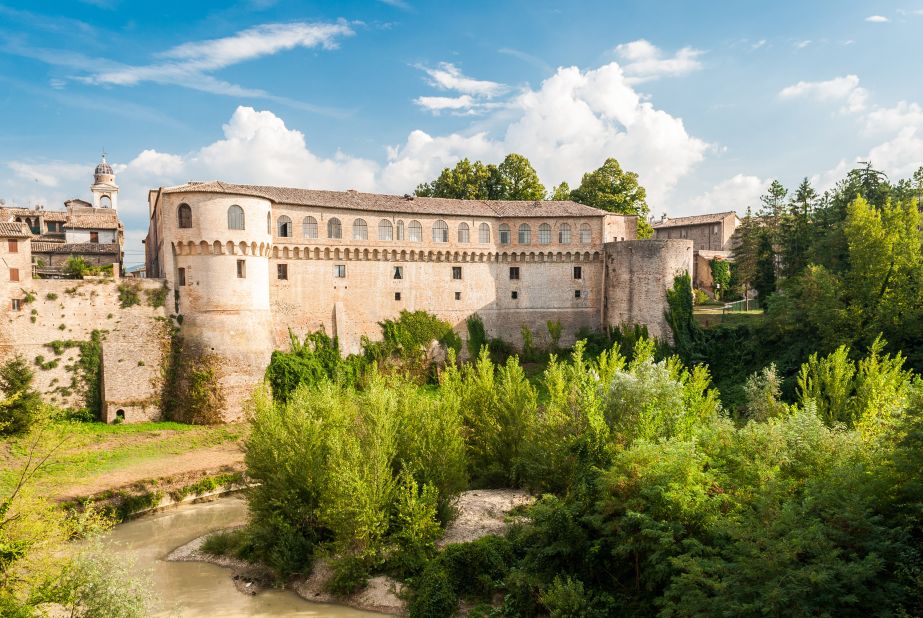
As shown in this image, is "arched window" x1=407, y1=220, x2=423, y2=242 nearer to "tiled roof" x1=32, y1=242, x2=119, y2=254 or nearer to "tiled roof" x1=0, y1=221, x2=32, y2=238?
"tiled roof" x1=0, y1=221, x2=32, y2=238

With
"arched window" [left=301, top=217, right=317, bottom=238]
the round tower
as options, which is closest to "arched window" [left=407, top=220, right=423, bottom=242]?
"arched window" [left=301, top=217, right=317, bottom=238]

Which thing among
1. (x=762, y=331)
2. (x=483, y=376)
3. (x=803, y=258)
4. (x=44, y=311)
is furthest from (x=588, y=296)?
(x=44, y=311)

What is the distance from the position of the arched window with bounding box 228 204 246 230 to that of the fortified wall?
17.3ft

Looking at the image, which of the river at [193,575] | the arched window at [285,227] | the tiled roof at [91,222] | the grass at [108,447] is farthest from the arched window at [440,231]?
the tiled roof at [91,222]

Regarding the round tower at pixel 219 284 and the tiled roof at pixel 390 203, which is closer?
the round tower at pixel 219 284

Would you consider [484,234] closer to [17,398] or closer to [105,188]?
[17,398]

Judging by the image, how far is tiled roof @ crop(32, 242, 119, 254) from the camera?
46.4 meters

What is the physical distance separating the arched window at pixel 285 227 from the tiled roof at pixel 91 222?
25.6 m

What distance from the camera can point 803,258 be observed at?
126 ft

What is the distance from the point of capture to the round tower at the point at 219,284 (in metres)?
31.9

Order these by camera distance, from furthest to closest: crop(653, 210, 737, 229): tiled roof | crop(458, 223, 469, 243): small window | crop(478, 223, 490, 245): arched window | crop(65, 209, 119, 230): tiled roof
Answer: crop(653, 210, 737, 229): tiled roof
crop(65, 209, 119, 230): tiled roof
crop(478, 223, 490, 245): arched window
crop(458, 223, 469, 243): small window

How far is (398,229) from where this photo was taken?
3791 cm

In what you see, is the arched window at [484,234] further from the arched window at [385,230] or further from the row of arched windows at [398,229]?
the arched window at [385,230]

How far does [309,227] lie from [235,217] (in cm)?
460
